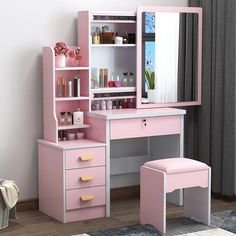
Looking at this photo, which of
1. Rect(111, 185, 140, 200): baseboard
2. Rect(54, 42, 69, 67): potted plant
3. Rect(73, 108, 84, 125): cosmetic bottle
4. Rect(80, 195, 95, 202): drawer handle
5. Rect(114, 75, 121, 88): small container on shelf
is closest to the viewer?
Rect(80, 195, 95, 202): drawer handle

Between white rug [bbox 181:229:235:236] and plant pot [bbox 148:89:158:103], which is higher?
plant pot [bbox 148:89:158:103]

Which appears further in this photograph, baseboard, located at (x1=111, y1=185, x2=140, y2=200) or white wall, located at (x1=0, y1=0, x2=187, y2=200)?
baseboard, located at (x1=111, y1=185, x2=140, y2=200)

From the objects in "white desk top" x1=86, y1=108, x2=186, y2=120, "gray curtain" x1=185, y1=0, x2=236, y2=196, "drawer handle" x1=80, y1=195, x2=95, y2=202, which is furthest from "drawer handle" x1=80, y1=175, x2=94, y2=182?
"gray curtain" x1=185, y1=0, x2=236, y2=196

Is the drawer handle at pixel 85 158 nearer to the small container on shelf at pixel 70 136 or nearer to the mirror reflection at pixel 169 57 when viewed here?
the small container on shelf at pixel 70 136

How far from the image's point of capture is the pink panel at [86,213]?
4340 millimetres

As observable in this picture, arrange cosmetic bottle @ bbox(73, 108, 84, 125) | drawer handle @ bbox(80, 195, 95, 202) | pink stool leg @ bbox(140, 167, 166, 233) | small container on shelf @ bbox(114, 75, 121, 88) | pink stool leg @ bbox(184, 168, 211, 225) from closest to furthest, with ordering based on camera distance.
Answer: pink stool leg @ bbox(140, 167, 166, 233) < pink stool leg @ bbox(184, 168, 211, 225) < drawer handle @ bbox(80, 195, 95, 202) < cosmetic bottle @ bbox(73, 108, 84, 125) < small container on shelf @ bbox(114, 75, 121, 88)

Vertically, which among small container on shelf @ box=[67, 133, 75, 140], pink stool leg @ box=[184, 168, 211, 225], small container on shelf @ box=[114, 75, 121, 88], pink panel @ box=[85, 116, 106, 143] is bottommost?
pink stool leg @ box=[184, 168, 211, 225]

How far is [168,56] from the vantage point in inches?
194

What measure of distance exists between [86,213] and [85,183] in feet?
0.75

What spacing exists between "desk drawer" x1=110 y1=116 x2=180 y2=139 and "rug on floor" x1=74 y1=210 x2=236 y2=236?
669 millimetres

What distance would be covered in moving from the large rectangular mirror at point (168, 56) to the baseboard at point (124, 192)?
0.75m

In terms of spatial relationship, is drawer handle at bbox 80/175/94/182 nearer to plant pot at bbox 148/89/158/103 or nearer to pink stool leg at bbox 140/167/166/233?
pink stool leg at bbox 140/167/166/233

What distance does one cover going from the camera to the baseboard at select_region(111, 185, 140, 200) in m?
5.00

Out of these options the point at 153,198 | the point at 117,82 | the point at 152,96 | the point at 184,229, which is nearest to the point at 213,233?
the point at 184,229
